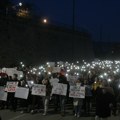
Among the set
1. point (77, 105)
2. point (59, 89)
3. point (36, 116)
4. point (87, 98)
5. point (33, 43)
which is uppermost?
point (33, 43)

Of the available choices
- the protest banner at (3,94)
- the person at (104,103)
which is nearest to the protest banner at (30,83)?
the protest banner at (3,94)

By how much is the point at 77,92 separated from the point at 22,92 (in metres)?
2.51

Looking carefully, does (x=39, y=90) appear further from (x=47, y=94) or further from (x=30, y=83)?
(x=30, y=83)

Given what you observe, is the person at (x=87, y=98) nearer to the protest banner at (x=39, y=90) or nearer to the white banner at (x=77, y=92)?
the white banner at (x=77, y=92)

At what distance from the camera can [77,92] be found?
19750mm

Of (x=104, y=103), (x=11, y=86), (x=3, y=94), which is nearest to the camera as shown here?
(x=104, y=103)

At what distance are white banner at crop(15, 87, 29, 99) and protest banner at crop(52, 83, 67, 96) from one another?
1.21 m

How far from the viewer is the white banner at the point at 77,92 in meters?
19.7

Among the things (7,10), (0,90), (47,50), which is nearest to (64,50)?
(47,50)

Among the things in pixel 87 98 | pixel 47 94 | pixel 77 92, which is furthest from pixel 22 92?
pixel 87 98

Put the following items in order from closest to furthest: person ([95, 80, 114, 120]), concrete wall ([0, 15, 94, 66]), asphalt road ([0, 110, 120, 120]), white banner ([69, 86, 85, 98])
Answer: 1. person ([95, 80, 114, 120])
2. asphalt road ([0, 110, 120, 120])
3. white banner ([69, 86, 85, 98])
4. concrete wall ([0, 15, 94, 66])

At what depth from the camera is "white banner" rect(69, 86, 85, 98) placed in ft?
64.5

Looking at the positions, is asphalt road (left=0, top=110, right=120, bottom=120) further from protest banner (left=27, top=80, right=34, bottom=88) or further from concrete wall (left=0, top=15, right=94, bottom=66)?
concrete wall (left=0, top=15, right=94, bottom=66)

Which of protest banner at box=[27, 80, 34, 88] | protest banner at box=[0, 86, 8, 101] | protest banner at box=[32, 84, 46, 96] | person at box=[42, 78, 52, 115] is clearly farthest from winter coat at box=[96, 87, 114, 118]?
protest banner at box=[0, 86, 8, 101]
